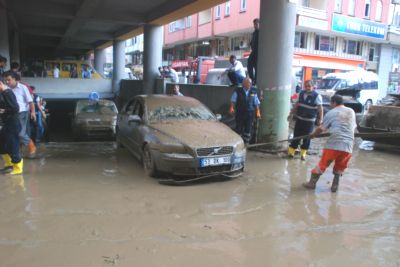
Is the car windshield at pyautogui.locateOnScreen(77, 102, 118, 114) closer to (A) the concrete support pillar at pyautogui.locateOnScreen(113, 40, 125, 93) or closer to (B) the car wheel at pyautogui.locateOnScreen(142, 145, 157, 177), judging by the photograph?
(B) the car wheel at pyautogui.locateOnScreen(142, 145, 157, 177)

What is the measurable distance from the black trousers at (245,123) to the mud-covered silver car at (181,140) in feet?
4.56

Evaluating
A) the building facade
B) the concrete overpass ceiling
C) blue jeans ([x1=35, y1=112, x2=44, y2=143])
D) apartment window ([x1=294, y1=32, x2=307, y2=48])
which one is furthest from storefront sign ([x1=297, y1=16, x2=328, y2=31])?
blue jeans ([x1=35, y1=112, x2=44, y2=143])

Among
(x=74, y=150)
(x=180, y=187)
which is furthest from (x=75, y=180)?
(x=74, y=150)

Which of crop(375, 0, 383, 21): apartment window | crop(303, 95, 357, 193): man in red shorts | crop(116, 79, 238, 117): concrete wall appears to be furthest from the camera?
crop(375, 0, 383, 21): apartment window

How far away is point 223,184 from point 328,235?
92.3 inches

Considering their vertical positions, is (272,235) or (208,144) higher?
(208,144)

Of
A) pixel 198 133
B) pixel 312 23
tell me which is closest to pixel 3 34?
pixel 198 133

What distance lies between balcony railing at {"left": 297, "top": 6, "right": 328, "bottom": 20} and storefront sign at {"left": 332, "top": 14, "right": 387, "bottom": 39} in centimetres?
129

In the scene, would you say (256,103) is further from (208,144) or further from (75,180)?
(75,180)

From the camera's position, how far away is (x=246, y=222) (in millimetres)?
5051

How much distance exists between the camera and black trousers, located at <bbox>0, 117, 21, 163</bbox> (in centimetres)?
667

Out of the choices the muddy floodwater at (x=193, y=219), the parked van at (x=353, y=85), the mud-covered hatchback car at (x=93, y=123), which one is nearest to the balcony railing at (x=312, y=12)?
the parked van at (x=353, y=85)

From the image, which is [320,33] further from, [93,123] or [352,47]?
[93,123]

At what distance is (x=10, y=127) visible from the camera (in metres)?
6.67
